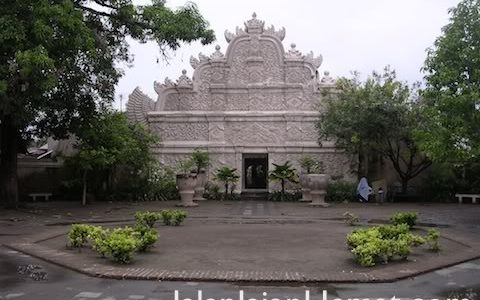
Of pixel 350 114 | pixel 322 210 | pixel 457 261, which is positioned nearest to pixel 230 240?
pixel 457 261

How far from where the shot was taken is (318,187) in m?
20.7

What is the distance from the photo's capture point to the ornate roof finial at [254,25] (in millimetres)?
25375

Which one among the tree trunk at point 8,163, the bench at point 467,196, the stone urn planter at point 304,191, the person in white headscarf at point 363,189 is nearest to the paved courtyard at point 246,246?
the tree trunk at point 8,163

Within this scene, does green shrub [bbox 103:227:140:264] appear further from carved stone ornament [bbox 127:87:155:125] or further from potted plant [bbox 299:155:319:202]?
carved stone ornament [bbox 127:87:155:125]

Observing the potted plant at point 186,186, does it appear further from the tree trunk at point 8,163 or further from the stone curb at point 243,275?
the stone curb at point 243,275

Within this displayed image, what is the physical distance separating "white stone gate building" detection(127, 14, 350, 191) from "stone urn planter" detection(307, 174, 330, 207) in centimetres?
424

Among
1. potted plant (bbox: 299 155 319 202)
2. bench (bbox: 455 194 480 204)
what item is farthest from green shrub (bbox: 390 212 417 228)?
bench (bbox: 455 194 480 204)

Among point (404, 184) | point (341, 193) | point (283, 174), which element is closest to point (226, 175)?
point (283, 174)

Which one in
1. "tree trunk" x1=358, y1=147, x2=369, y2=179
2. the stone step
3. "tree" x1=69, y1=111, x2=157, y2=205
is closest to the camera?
"tree" x1=69, y1=111, x2=157, y2=205

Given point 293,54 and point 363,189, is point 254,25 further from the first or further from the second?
point 363,189

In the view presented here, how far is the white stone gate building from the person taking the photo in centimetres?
2502

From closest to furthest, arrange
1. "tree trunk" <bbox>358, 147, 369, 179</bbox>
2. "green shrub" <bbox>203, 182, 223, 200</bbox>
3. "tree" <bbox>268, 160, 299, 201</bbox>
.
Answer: "tree" <bbox>268, 160, 299, 201</bbox>
"green shrub" <bbox>203, 182, 223, 200</bbox>
"tree trunk" <bbox>358, 147, 369, 179</bbox>

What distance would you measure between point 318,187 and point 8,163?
446 inches

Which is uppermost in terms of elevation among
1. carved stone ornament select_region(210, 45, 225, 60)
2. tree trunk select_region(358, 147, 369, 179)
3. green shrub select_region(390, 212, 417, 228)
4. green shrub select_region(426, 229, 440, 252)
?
carved stone ornament select_region(210, 45, 225, 60)
